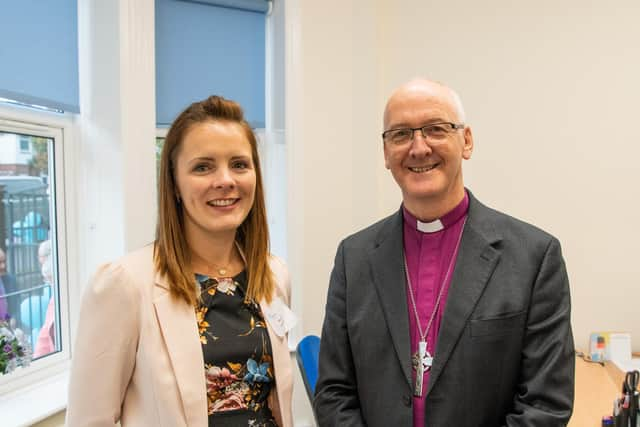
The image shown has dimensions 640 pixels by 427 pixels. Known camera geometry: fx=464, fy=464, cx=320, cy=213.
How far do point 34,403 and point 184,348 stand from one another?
1.37 metres

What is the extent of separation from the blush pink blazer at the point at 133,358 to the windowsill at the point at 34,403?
1.02m

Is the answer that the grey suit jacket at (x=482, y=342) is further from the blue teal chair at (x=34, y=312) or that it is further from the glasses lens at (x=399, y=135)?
the blue teal chair at (x=34, y=312)

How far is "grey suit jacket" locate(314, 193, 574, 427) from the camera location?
109cm

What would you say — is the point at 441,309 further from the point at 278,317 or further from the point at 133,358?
the point at 133,358

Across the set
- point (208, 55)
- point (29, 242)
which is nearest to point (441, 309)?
point (29, 242)

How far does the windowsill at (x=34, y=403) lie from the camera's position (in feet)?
6.29

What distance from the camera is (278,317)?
1.33m

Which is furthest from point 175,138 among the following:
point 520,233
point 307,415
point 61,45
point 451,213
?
point 307,415

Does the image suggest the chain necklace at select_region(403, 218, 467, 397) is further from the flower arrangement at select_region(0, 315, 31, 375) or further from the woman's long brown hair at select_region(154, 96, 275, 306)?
the flower arrangement at select_region(0, 315, 31, 375)

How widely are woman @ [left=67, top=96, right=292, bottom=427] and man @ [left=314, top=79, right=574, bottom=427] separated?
21 centimetres

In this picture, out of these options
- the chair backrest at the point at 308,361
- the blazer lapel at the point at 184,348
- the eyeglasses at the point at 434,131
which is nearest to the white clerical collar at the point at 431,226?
the eyeglasses at the point at 434,131

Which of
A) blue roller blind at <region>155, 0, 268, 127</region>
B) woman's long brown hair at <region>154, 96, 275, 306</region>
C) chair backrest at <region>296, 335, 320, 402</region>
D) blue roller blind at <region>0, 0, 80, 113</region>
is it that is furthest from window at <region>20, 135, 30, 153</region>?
chair backrest at <region>296, 335, 320, 402</region>

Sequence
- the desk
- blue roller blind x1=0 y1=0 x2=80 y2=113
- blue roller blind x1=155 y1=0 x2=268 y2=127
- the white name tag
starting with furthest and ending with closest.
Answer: blue roller blind x1=155 y1=0 x2=268 y2=127
blue roller blind x1=0 y1=0 x2=80 y2=113
the desk
the white name tag

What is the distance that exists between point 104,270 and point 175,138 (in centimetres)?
39
